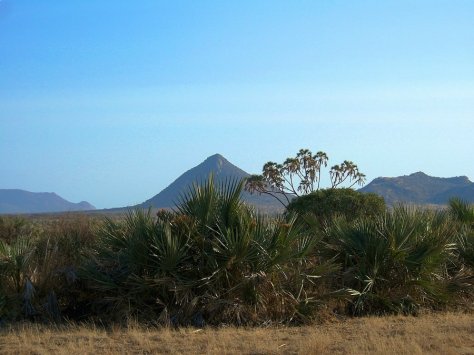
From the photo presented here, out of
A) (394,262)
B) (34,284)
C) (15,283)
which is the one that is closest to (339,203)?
(394,262)

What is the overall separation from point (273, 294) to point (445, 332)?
11.4ft

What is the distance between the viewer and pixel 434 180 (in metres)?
121

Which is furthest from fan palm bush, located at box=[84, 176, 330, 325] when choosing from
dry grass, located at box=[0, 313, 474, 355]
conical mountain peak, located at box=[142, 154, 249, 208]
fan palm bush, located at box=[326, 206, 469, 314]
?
conical mountain peak, located at box=[142, 154, 249, 208]

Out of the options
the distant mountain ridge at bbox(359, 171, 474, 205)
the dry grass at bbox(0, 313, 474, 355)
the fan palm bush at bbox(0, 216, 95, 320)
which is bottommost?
the dry grass at bbox(0, 313, 474, 355)

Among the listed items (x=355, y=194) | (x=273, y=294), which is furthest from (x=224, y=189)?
(x=355, y=194)

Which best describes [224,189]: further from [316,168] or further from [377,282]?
[316,168]

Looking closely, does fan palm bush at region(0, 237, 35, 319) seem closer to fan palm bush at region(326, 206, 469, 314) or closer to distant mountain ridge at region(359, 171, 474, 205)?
fan palm bush at region(326, 206, 469, 314)

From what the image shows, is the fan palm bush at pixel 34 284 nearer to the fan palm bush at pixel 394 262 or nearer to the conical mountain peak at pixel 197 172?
the fan palm bush at pixel 394 262

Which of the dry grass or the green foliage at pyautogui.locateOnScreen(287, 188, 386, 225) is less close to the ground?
the green foliage at pyautogui.locateOnScreen(287, 188, 386, 225)

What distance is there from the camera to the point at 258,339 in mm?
11914

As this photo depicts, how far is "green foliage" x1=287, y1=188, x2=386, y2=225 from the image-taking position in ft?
90.3

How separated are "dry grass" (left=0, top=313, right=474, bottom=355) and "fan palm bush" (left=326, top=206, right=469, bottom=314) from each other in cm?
153

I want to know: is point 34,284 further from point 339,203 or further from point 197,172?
point 197,172

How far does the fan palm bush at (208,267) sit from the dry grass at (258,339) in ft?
2.50
